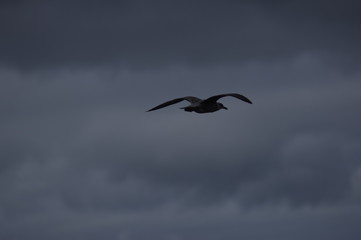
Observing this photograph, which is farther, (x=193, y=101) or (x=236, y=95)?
(x=193, y=101)

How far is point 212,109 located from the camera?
189 ft

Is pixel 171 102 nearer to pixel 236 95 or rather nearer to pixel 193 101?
pixel 193 101

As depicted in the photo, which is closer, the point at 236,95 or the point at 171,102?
the point at 236,95

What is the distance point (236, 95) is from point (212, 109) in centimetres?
428

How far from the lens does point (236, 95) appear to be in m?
53.6

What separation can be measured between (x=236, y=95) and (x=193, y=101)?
5.13 meters

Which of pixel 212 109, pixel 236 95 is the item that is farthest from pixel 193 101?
pixel 236 95

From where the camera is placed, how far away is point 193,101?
57906mm

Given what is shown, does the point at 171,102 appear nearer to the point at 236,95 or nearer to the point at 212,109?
the point at 212,109

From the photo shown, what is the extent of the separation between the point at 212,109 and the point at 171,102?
334 centimetres

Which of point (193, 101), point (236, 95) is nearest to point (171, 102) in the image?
point (193, 101)

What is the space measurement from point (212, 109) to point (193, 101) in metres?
1.50

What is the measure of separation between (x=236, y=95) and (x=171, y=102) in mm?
6992

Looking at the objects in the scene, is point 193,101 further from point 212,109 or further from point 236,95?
point 236,95
